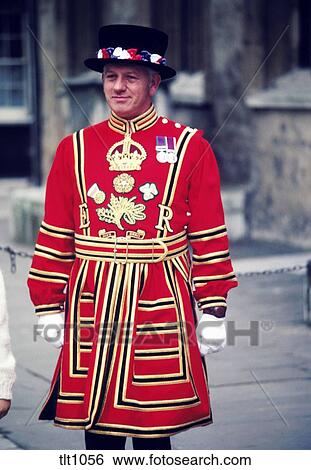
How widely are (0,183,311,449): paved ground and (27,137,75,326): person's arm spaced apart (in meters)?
1.39

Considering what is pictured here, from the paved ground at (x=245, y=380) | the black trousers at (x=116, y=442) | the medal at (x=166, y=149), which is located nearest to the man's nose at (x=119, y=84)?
the medal at (x=166, y=149)

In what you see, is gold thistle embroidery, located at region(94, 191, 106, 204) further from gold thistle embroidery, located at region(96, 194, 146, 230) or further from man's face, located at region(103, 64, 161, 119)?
man's face, located at region(103, 64, 161, 119)

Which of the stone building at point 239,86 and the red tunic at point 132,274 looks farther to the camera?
the stone building at point 239,86

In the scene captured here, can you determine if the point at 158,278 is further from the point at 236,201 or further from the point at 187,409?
the point at 236,201

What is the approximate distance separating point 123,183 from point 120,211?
0.10 m

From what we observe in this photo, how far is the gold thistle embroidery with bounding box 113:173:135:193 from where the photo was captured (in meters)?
4.68

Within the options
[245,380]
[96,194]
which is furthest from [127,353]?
[245,380]

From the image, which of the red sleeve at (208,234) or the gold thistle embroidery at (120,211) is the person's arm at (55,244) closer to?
the gold thistle embroidery at (120,211)

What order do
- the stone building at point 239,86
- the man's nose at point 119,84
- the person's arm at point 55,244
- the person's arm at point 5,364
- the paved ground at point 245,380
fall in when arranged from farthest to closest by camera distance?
the stone building at point 239,86, the paved ground at point 245,380, the person's arm at point 55,244, the man's nose at point 119,84, the person's arm at point 5,364

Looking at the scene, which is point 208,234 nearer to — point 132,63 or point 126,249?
point 126,249

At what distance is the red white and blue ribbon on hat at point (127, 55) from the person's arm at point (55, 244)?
371 millimetres

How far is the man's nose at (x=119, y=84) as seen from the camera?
4.64m

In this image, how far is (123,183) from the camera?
4.69 meters
